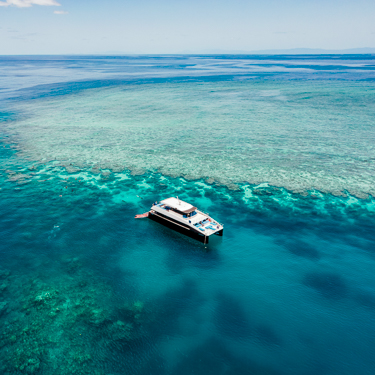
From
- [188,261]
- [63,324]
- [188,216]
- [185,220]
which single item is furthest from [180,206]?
[63,324]

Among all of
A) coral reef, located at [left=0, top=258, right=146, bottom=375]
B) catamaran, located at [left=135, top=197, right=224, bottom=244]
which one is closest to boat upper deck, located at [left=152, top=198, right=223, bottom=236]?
catamaran, located at [left=135, top=197, right=224, bottom=244]

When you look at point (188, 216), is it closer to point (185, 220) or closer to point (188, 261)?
point (185, 220)

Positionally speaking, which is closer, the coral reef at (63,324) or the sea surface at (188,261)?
the coral reef at (63,324)

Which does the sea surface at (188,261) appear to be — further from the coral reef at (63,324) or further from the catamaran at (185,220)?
the catamaran at (185,220)

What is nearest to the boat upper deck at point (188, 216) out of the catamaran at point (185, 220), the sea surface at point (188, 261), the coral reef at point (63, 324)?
the catamaran at point (185, 220)

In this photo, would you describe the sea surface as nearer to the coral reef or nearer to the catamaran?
the coral reef

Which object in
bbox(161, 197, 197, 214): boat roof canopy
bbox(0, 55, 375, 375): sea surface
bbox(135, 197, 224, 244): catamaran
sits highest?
bbox(161, 197, 197, 214): boat roof canopy
